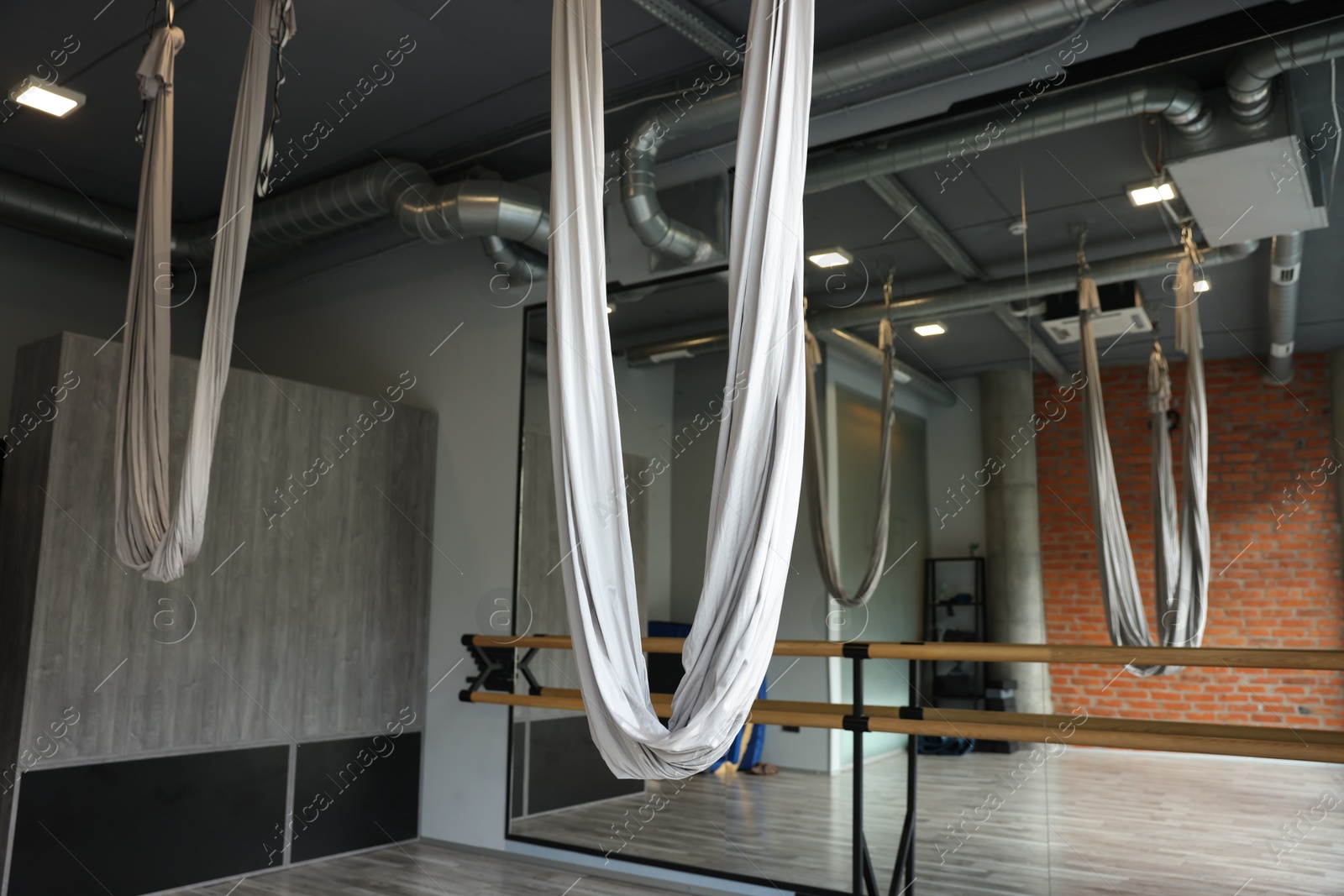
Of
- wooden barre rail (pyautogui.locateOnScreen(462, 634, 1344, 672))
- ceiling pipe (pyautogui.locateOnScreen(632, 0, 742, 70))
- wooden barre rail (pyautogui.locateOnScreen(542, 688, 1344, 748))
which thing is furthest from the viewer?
ceiling pipe (pyautogui.locateOnScreen(632, 0, 742, 70))

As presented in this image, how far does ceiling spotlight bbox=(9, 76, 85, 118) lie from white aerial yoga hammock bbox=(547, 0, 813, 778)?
3409 millimetres

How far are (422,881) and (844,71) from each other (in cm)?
401

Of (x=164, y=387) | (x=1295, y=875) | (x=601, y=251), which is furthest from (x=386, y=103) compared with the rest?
(x=1295, y=875)

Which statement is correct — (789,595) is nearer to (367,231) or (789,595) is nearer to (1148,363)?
(1148,363)

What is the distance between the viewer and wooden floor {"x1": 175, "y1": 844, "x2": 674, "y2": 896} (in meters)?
4.43

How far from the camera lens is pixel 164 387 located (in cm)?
367

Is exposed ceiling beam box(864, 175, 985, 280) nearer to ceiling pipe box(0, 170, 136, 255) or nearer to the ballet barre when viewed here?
the ballet barre

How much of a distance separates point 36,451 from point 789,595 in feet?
10.9

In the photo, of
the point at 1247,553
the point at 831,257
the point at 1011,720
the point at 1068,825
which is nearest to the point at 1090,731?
the point at 1011,720

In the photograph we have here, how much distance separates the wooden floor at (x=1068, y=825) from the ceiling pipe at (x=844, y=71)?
248cm

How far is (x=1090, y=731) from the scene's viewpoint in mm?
3260

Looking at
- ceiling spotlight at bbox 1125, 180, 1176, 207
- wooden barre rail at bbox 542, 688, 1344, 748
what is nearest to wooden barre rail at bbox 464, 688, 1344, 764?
wooden barre rail at bbox 542, 688, 1344, 748

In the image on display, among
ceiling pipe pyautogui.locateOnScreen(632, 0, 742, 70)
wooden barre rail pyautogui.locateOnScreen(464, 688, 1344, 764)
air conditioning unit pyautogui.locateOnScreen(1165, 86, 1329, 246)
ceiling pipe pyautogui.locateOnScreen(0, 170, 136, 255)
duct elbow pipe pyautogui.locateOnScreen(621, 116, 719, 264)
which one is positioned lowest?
wooden barre rail pyautogui.locateOnScreen(464, 688, 1344, 764)

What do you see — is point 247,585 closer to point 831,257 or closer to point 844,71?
point 831,257
